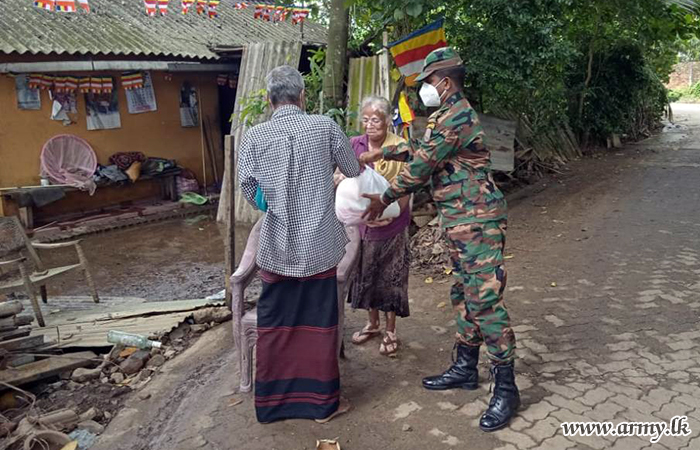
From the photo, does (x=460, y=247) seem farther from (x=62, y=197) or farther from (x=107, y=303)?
(x=62, y=197)

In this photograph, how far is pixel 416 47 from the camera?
248 inches

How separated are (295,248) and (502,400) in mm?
1294

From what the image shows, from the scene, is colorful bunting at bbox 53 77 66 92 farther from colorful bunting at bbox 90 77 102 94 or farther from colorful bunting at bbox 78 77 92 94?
colorful bunting at bbox 90 77 102 94

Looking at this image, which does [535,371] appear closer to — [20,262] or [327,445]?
[327,445]

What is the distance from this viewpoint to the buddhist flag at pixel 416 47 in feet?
20.4

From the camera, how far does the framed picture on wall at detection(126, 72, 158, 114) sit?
10383 millimetres

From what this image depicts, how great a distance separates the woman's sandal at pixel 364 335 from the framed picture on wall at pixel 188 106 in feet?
27.0

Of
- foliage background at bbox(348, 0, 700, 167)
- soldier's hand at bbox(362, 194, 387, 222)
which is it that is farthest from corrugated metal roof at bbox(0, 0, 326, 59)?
soldier's hand at bbox(362, 194, 387, 222)

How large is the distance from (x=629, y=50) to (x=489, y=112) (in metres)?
6.36

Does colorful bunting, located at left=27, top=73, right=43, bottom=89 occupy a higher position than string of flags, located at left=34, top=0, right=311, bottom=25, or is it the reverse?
string of flags, located at left=34, top=0, right=311, bottom=25

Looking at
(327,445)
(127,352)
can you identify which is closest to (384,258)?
(327,445)

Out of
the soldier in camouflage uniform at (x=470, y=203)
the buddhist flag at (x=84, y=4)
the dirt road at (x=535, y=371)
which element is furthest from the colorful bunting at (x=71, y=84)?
the soldier in camouflage uniform at (x=470, y=203)

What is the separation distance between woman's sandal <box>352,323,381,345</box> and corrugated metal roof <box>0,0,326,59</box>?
677 cm

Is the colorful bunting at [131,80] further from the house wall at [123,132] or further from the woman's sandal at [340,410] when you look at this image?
the woman's sandal at [340,410]
